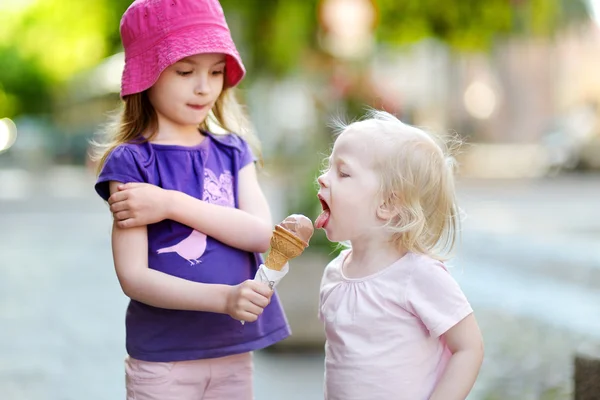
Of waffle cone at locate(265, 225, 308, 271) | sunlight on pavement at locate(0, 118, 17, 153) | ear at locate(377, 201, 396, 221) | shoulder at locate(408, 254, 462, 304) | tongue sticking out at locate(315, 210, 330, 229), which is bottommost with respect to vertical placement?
sunlight on pavement at locate(0, 118, 17, 153)

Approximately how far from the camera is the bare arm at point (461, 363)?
7.49 ft

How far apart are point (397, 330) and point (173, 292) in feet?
1.98

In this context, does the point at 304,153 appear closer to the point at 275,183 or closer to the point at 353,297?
the point at 353,297

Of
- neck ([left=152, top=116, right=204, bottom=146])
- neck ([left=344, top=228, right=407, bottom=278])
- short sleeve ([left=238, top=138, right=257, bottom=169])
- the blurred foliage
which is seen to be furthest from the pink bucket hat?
the blurred foliage

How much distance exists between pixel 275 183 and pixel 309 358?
16.2 metres

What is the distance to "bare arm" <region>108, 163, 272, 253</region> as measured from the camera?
254 centimetres

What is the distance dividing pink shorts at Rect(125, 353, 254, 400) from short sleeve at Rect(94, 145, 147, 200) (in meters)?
0.52

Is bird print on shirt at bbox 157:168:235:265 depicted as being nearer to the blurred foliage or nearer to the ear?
the ear

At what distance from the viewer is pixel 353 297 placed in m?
2.38

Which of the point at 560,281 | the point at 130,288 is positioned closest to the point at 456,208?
the point at 130,288

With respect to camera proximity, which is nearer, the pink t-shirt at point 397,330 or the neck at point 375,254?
the pink t-shirt at point 397,330

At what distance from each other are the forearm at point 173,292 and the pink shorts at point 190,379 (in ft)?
0.72

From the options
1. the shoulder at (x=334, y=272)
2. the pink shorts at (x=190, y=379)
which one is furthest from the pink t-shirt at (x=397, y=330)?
the pink shorts at (x=190, y=379)

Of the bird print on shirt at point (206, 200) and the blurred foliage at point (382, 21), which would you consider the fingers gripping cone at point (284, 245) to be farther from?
the blurred foliage at point (382, 21)
